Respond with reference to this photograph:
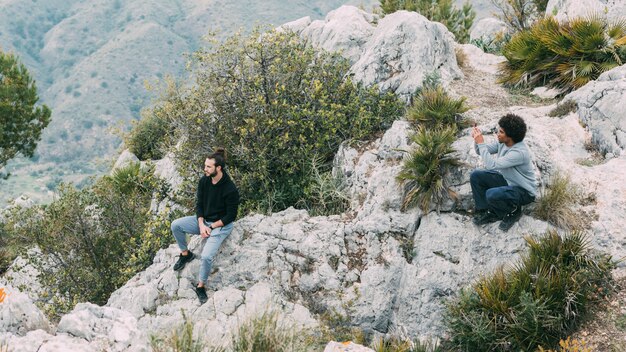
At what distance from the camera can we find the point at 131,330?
524 centimetres

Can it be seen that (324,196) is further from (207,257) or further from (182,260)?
(182,260)

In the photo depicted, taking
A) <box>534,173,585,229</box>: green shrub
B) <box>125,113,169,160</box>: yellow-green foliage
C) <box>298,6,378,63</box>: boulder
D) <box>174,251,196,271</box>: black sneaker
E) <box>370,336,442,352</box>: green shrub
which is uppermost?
<box>298,6,378,63</box>: boulder

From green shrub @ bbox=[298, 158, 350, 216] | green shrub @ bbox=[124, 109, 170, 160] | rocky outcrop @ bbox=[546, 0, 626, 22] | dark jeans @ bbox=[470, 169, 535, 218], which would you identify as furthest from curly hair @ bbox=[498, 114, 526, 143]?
green shrub @ bbox=[124, 109, 170, 160]

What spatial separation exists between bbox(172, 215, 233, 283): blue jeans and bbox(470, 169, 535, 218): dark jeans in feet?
12.9

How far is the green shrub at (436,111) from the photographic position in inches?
346

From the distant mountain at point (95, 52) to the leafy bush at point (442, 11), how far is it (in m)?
77.5

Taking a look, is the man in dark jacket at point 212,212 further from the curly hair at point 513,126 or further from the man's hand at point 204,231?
the curly hair at point 513,126

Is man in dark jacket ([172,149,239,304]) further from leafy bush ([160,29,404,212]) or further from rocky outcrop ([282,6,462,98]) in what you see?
rocky outcrop ([282,6,462,98])

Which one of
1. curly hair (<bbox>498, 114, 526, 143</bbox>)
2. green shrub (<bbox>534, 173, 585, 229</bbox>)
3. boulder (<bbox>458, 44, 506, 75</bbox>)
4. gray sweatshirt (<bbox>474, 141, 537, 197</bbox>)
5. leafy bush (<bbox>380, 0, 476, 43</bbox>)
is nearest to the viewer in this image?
curly hair (<bbox>498, 114, 526, 143</bbox>)

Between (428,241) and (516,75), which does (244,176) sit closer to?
(428,241)

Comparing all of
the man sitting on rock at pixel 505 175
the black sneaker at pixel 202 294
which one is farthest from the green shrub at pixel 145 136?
the man sitting on rock at pixel 505 175

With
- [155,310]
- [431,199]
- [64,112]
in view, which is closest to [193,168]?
[155,310]

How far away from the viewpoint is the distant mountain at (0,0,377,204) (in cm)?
10875

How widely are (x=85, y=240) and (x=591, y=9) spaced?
555 inches
